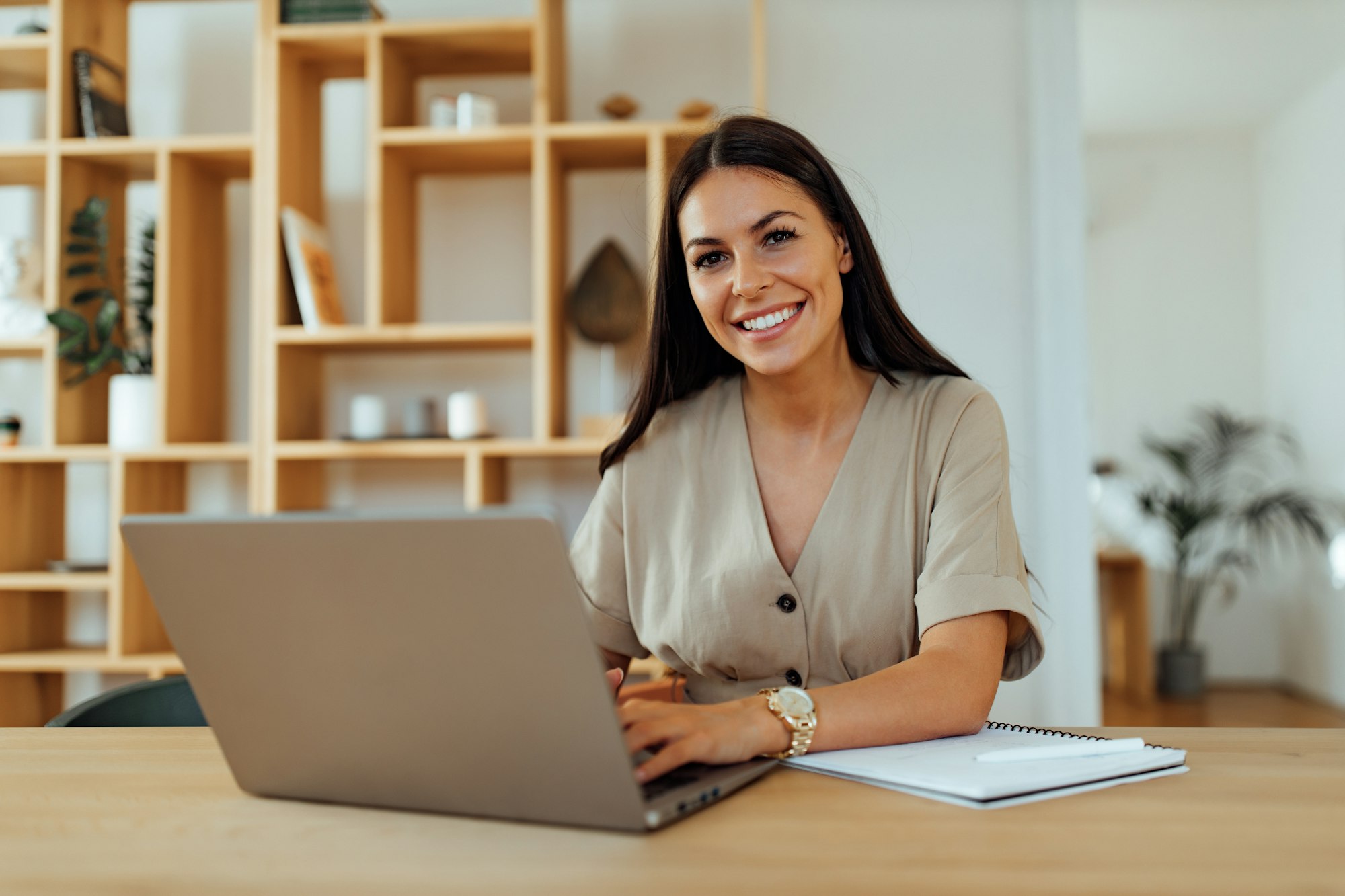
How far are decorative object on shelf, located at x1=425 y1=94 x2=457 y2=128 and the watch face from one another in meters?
2.23

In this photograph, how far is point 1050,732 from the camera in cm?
99

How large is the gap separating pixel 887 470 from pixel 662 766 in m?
0.66

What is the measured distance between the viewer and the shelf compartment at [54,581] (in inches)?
106

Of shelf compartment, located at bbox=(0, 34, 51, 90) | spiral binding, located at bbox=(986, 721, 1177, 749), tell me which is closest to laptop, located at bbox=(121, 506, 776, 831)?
spiral binding, located at bbox=(986, 721, 1177, 749)

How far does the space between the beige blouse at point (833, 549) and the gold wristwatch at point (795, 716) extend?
1.03ft

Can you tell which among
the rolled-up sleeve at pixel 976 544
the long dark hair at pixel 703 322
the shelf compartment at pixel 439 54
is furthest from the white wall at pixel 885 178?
the rolled-up sleeve at pixel 976 544

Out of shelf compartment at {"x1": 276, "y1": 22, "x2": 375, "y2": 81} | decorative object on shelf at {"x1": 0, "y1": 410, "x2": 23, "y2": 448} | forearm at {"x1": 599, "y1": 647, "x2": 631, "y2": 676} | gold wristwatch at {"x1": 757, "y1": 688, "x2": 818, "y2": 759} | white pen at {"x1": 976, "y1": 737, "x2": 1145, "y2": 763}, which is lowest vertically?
forearm at {"x1": 599, "y1": 647, "x2": 631, "y2": 676}

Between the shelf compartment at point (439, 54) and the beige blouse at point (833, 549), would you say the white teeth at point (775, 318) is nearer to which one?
the beige blouse at point (833, 549)

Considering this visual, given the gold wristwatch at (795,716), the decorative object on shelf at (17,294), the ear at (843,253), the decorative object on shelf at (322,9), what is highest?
the decorative object on shelf at (322,9)

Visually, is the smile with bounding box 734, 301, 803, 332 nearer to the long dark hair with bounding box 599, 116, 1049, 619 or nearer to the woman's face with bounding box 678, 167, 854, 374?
the woman's face with bounding box 678, 167, 854, 374

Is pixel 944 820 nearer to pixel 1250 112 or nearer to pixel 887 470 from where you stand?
pixel 887 470

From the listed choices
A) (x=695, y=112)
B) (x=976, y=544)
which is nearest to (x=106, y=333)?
(x=695, y=112)

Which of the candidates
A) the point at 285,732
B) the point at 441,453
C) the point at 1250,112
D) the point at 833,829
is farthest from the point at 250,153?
the point at 1250,112

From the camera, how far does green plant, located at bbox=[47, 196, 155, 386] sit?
9.04 feet
